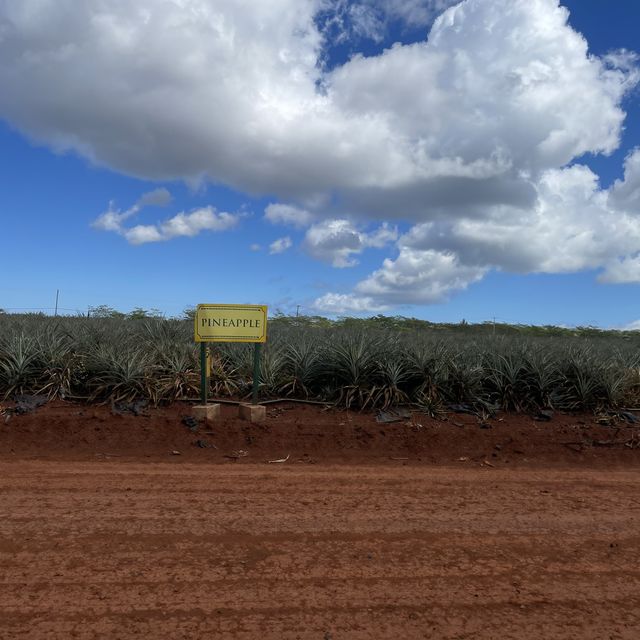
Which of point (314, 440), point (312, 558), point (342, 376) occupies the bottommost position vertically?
point (312, 558)

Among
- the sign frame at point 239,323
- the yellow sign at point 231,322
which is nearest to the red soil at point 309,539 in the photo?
the sign frame at point 239,323

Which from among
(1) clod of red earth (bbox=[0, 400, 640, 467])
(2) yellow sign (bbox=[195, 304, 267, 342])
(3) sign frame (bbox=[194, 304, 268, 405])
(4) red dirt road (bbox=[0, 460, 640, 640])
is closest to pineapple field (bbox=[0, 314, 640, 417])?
(1) clod of red earth (bbox=[0, 400, 640, 467])

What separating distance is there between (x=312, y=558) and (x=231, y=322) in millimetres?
5113

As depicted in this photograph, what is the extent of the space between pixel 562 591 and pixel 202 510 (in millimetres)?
2816

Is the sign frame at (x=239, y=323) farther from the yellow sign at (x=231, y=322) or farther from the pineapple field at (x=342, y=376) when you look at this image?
the pineapple field at (x=342, y=376)

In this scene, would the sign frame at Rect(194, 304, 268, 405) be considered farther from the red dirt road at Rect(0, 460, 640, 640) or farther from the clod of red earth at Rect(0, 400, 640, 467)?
the red dirt road at Rect(0, 460, 640, 640)

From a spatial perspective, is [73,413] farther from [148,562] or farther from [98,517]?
[148,562]

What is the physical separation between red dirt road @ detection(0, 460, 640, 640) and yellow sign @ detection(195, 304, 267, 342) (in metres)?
2.86

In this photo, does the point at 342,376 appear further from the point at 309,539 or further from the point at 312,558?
the point at 312,558

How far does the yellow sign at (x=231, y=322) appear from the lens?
8.62 m

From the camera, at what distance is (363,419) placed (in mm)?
8680

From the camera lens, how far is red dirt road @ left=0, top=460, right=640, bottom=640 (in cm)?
320

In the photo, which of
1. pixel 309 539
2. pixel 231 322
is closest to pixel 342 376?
pixel 231 322

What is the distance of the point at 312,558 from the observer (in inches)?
157
